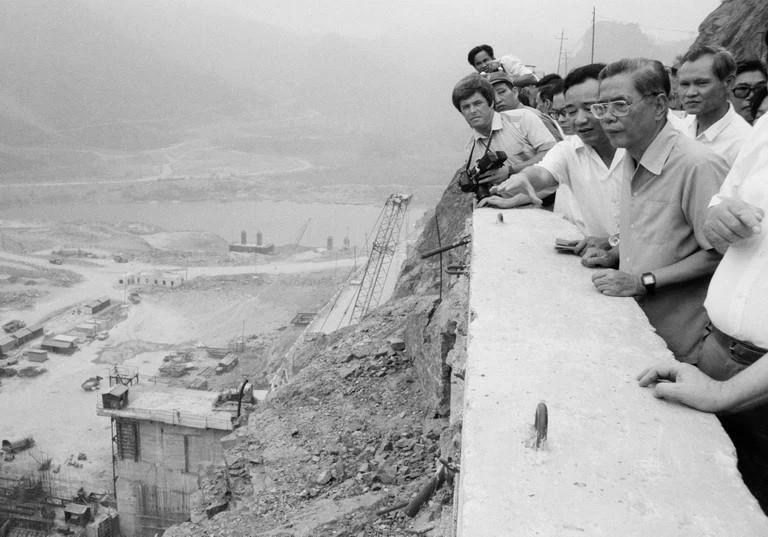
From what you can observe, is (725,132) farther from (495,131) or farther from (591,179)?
(495,131)

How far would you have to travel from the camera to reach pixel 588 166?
376cm

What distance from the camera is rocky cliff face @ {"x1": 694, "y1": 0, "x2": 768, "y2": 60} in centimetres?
1260

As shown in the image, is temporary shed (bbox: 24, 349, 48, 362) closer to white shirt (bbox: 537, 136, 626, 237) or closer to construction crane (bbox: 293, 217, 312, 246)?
construction crane (bbox: 293, 217, 312, 246)

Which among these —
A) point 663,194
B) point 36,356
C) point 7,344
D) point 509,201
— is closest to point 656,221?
point 663,194

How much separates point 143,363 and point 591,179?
34.6 metres

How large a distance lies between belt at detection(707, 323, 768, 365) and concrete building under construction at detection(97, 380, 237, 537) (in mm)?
20950

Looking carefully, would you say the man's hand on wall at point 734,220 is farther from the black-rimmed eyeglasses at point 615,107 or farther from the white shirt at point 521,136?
the white shirt at point 521,136

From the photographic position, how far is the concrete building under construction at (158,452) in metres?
22.1

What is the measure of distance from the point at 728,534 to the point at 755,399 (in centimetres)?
43

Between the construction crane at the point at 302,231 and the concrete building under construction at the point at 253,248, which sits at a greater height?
the construction crane at the point at 302,231

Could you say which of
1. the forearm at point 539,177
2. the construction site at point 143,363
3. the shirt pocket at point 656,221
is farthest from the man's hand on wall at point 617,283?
the construction site at point 143,363

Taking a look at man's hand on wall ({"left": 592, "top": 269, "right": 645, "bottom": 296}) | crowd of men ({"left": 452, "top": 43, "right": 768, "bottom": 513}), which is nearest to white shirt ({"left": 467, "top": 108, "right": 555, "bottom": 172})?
crowd of men ({"left": 452, "top": 43, "right": 768, "bottom": 513})

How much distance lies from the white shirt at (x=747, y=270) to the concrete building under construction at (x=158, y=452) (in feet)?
69.0

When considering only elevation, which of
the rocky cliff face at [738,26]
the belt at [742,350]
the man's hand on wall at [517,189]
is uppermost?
the rocky cliff face at [738,26]
